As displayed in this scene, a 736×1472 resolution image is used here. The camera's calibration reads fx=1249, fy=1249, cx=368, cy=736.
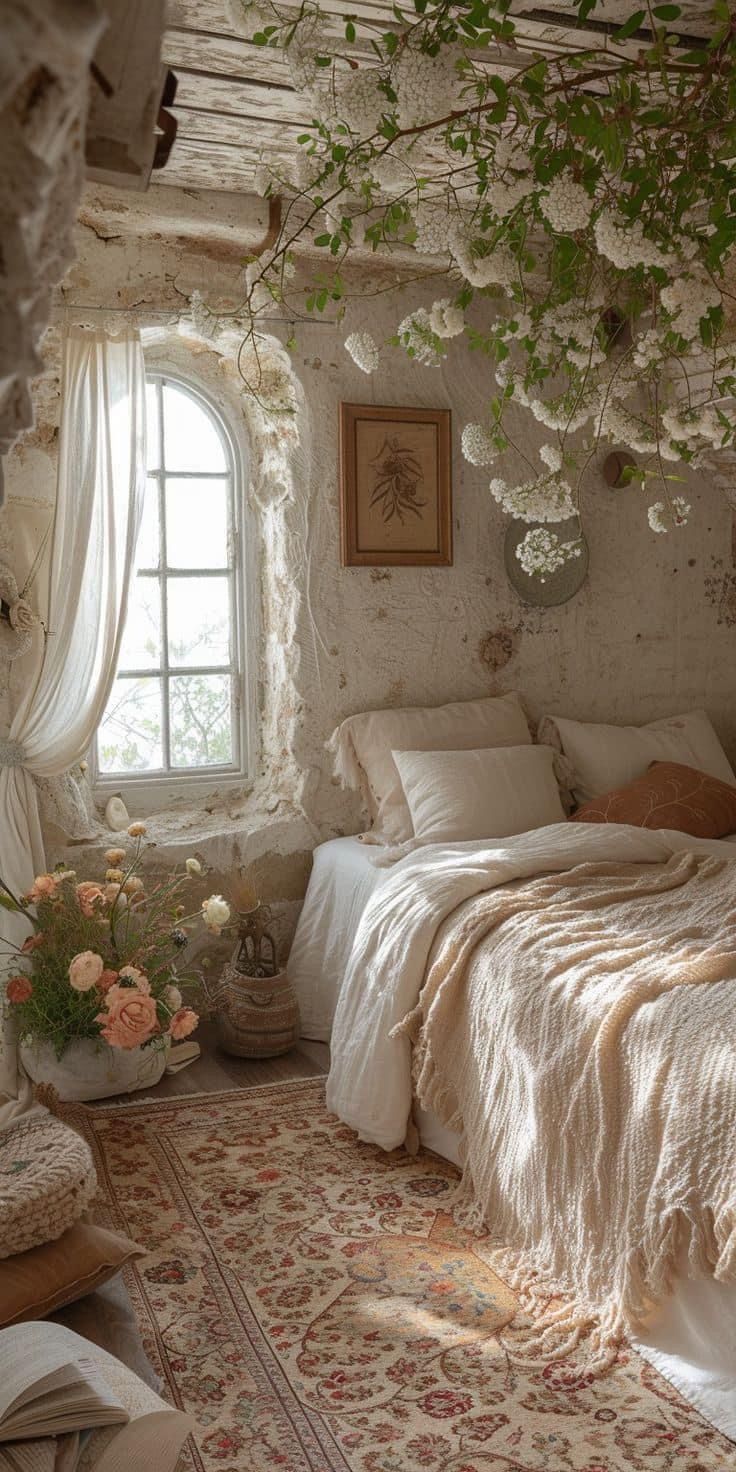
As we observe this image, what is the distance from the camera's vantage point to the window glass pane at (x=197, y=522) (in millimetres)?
4367

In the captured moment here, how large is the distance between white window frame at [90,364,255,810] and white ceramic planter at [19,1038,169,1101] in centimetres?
99

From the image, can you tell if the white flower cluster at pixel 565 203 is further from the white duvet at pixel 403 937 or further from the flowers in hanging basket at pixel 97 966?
the flowers in hanging basket at pixel 97 966

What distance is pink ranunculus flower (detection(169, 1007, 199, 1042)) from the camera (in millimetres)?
3455

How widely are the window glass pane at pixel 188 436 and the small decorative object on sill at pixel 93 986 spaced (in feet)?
4.56

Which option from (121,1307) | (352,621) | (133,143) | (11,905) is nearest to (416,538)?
(352,621)

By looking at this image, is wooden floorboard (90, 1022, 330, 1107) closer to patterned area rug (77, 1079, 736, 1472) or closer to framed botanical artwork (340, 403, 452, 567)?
patterned area rug (77, 1079, 736, 1472)

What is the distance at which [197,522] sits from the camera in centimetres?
441

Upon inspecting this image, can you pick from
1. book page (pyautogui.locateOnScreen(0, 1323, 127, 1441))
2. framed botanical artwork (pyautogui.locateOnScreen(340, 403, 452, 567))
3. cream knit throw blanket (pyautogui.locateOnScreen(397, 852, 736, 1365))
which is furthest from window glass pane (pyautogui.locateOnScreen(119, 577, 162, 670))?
book page (pyautogui.locateOnScreen(0, 1323, 127, 1441))

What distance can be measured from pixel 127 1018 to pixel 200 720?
→ 1418 millimetres

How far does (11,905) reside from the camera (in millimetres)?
3633

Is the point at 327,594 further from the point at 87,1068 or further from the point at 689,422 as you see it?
the point at 689,422

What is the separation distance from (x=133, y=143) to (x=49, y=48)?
0.70 ft

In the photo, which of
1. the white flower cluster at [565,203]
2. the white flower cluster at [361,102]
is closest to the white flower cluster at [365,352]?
the white flower cluster at [565,203]

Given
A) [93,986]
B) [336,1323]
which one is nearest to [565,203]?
[336,1323]
